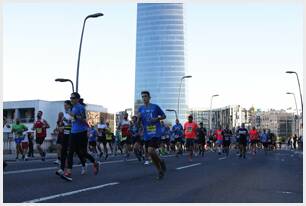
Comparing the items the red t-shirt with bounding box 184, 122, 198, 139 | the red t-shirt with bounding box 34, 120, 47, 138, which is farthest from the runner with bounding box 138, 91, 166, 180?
the red t-shirt with bounding box 184, 122, 198, 139

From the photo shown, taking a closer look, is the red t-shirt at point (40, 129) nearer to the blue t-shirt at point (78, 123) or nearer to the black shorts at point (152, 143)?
the blue t-shirt at point (78, 123)

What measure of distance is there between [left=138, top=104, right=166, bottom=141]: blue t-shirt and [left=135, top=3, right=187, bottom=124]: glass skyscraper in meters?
155

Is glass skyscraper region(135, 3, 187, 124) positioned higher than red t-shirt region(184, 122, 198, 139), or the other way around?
glass skyscraper region(135, 3, 187, 124)

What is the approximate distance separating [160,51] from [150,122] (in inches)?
6497

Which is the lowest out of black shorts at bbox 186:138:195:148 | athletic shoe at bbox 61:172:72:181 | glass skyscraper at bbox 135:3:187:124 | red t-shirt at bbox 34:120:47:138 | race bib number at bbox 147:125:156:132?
athletic shoe at bbox 61:172:72:181

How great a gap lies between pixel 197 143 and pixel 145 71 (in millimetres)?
151797

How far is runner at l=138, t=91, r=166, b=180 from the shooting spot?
1134 centimetres

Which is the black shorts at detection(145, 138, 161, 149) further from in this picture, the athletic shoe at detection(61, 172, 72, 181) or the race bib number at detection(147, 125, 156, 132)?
the athletic shoe at detection(61, 172, 72, 181)

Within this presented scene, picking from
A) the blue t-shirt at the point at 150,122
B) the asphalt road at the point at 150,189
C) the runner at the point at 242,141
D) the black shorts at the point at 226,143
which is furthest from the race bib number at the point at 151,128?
the black shorts at the point at 226,143

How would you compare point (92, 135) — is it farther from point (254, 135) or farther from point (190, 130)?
point (254, 135)

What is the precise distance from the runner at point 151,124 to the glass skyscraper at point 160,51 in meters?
155

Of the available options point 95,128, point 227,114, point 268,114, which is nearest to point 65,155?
point 95,128

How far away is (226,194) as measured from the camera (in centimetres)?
861

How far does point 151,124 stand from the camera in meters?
11.5
